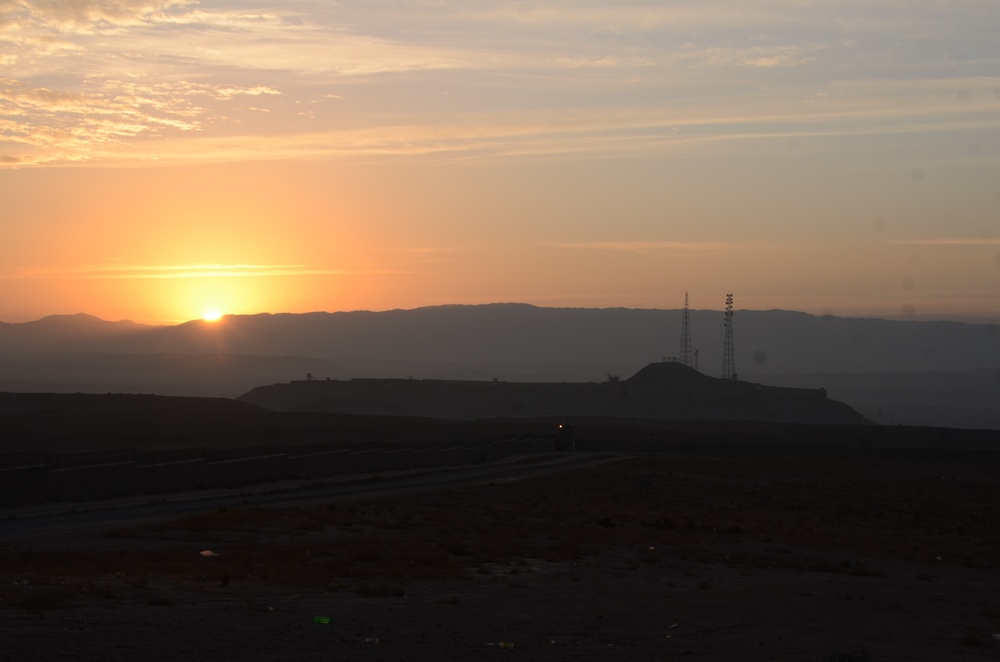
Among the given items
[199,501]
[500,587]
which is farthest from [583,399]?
[500,587]

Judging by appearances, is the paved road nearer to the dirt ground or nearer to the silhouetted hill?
the dirt ground

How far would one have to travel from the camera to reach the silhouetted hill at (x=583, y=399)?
15488 cm

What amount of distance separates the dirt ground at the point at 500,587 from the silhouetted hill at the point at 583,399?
11330 cm

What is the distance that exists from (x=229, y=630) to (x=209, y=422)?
9060 cm

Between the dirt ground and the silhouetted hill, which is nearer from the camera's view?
the dirt ground

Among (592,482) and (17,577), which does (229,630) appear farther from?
(592,482)

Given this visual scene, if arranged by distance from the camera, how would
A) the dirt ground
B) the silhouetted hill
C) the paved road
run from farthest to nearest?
the silhouetted hill
the paved road
the dirt ground

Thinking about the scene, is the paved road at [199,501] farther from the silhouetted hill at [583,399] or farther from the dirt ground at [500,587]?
the silhouetted hill at [583,399]

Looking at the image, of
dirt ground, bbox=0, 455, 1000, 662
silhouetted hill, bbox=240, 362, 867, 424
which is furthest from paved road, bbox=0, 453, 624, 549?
silhouetted hill, bbox=240, 362, 867, 424

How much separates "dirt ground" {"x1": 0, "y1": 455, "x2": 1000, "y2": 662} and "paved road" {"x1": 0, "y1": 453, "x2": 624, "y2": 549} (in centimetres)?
115

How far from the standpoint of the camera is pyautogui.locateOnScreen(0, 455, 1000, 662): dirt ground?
48.1ft

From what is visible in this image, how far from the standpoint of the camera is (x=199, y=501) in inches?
1532

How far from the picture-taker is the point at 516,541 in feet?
94.9

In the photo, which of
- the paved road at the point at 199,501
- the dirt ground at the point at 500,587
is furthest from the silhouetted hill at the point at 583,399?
the dirt ground at the point at 500,587
